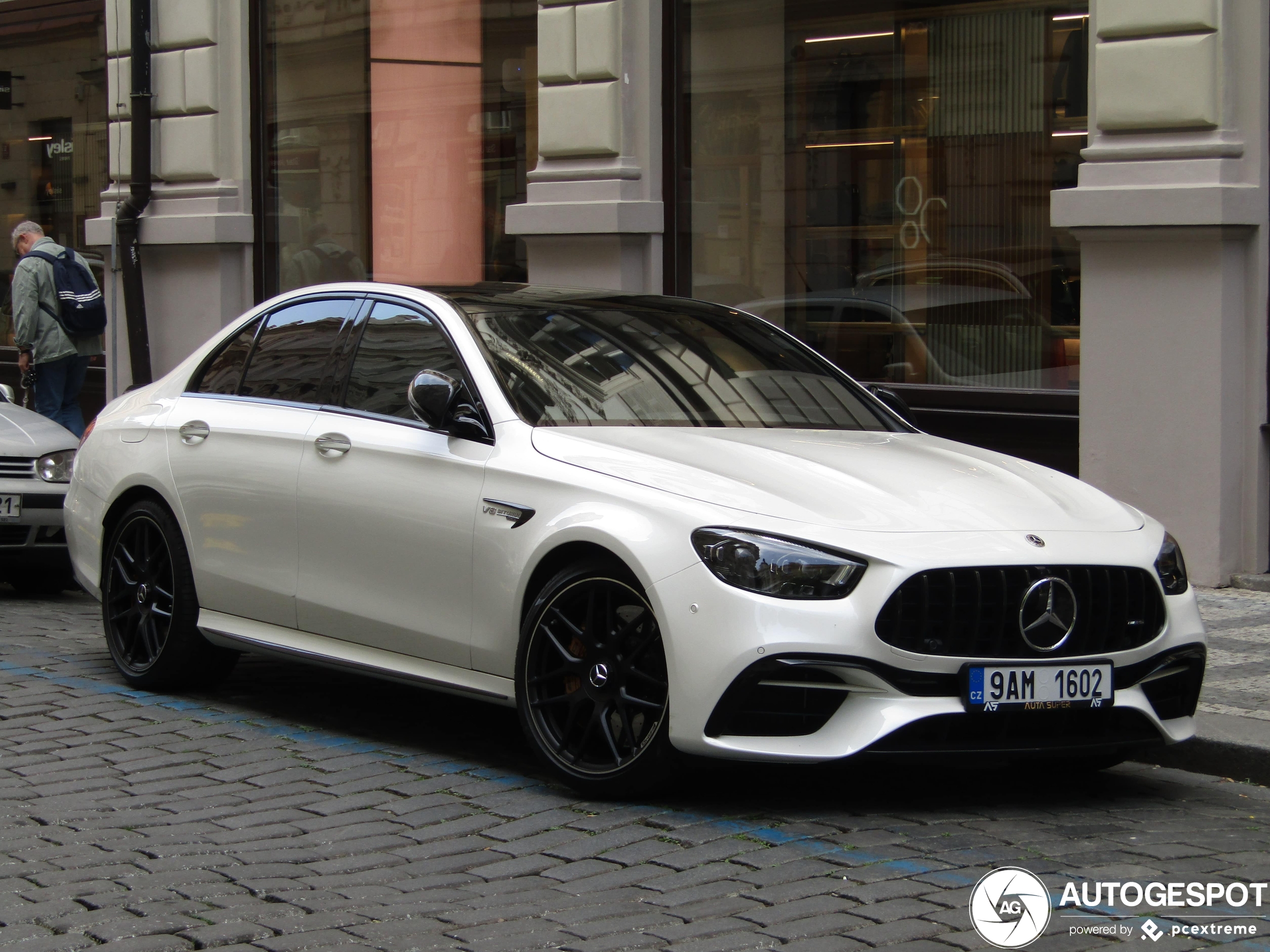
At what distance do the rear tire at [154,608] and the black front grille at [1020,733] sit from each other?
310 cm

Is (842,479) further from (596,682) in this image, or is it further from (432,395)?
(432,395)

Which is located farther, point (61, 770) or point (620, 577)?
point (61, 770)

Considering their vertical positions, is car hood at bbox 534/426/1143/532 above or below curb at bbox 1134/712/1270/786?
above

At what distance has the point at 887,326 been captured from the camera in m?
11.9

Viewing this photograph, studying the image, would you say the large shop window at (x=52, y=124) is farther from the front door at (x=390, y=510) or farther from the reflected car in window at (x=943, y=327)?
the front door at (x=390, y=510)

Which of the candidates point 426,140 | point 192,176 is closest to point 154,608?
point 426,140

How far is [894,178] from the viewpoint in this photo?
11.9 meters

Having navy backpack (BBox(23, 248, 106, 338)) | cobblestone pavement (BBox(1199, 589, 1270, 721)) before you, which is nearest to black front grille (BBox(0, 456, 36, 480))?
navy backpack (BBox(23, 248, 106, 338))

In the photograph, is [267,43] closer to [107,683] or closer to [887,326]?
[887,326]

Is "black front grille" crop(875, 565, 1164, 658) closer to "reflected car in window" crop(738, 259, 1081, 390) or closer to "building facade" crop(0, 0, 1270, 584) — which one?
"building facade" crop(0, 0, 1270, 584)

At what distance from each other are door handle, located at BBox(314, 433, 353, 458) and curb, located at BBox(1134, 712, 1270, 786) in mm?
2835

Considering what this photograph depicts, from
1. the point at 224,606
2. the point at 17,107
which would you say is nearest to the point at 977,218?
the point at 224,606

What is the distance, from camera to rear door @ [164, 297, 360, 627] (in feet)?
21.5

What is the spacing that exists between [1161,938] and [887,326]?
26.5ft
